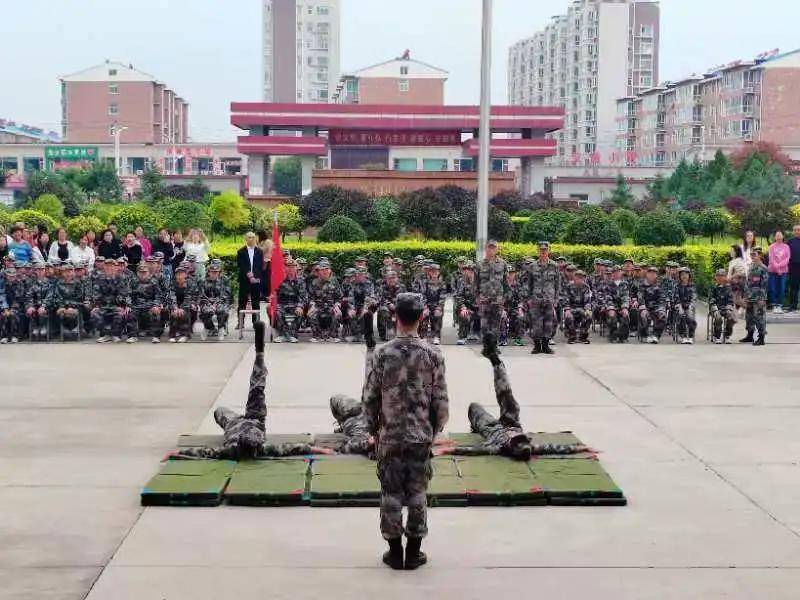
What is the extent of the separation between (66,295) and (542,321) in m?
7.28

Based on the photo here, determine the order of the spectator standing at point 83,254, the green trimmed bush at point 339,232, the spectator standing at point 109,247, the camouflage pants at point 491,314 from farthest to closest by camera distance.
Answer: the green trimmed bush at point 339,232, the spectator standing at point 109,247, the spectator standing at point 83,254, the camouflage pants at point 491,314

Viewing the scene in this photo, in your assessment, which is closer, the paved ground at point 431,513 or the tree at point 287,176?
the paved ground at point 431,513

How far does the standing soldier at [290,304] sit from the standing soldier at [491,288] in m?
2.77

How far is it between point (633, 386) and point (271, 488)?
21.7 ft

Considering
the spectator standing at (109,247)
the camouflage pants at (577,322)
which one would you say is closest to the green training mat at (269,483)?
the camouflage pants at (577,322)

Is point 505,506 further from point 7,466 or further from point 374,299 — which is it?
point 374,299

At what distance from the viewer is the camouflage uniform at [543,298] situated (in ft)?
53.9

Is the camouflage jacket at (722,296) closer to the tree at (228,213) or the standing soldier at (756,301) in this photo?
the standing soldier at (756,301)

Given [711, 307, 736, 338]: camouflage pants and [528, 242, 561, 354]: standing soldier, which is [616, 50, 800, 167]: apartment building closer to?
[711, 307, 736, 338]: camouflage pants

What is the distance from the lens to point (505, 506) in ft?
26.9

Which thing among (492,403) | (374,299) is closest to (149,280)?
(374,299)

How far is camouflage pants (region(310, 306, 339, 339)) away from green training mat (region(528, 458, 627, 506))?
28.3 feet

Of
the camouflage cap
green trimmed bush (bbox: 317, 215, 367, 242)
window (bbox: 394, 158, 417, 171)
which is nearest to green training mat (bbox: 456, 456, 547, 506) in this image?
the camouflage cap

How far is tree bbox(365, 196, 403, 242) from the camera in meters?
34.6
